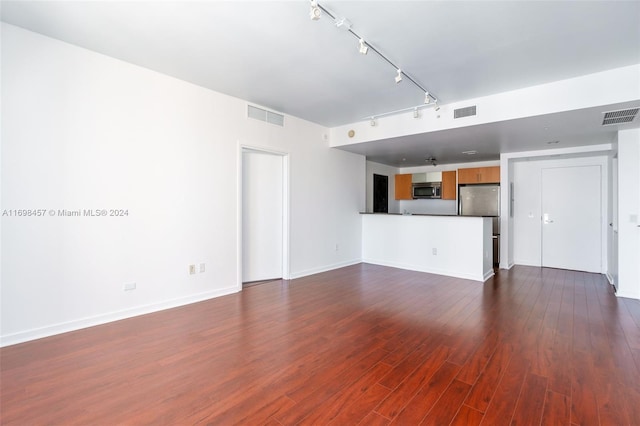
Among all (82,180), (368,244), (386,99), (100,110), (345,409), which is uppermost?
(386,99)

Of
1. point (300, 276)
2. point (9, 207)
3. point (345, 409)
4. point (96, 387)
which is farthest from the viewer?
point (300, 276)

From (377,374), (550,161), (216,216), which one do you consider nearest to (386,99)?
(216,216)

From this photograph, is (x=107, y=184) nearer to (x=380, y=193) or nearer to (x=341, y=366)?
(x=341, y=366)

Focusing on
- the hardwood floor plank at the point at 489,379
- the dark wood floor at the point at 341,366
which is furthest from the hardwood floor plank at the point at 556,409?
the hardwood floor plank at the point at 489,379

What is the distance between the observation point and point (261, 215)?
15.8 ft

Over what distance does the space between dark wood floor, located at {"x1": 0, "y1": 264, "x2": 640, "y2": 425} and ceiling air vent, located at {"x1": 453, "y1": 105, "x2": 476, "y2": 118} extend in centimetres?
257

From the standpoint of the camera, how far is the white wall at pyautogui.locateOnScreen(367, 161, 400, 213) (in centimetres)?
772

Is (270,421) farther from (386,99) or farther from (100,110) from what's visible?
(386,99)

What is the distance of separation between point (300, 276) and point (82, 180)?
3.38 metres

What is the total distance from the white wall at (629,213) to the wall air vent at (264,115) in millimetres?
4988

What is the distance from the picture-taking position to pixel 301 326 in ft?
10.1

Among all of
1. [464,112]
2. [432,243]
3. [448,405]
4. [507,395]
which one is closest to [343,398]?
[448,405]

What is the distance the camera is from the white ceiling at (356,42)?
2.31m

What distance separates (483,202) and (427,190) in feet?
4.70
